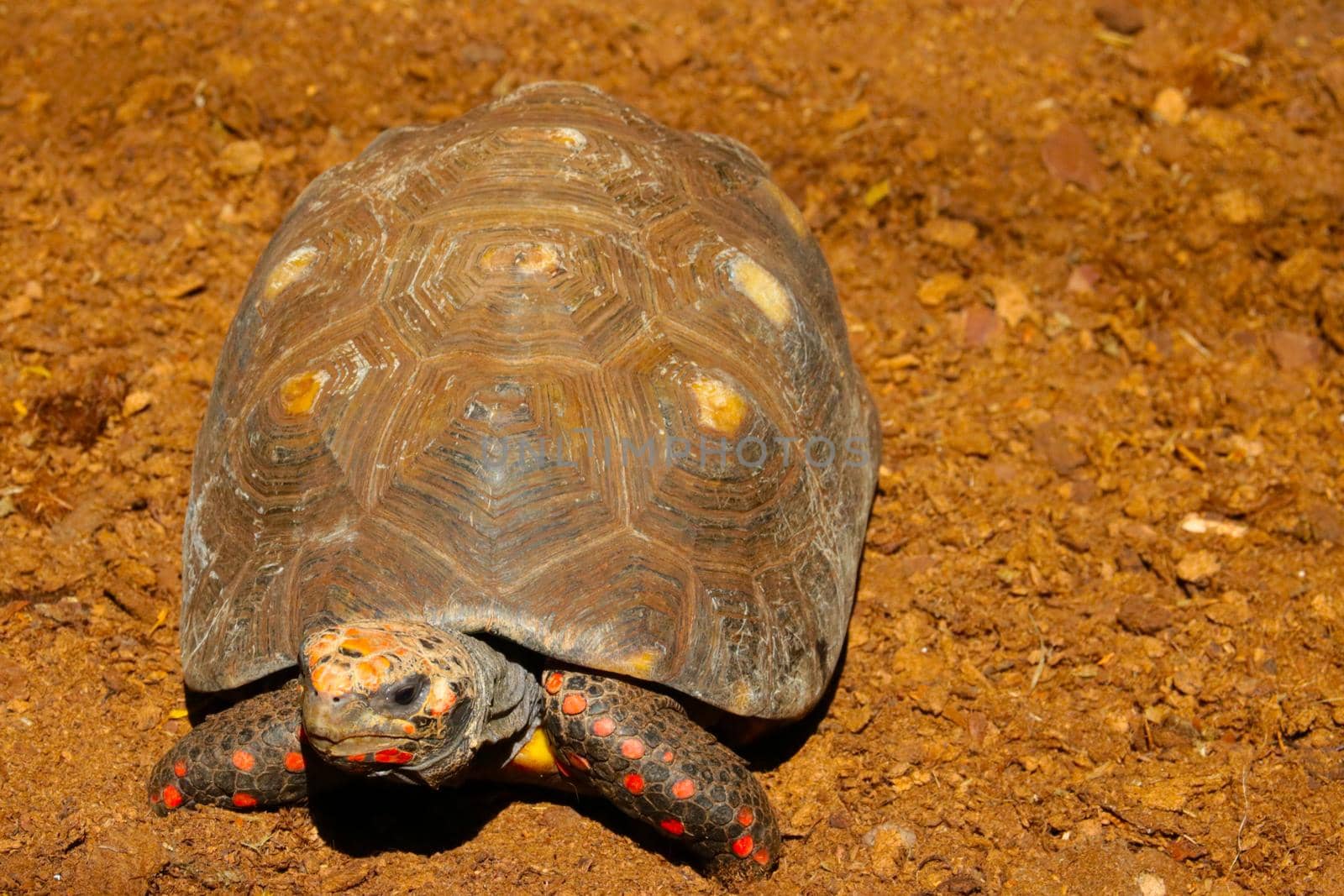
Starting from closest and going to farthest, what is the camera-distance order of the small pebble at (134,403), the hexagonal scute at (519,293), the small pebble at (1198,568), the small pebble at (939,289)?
the hexagonal scute at (519,293), the small pebble at (1198,568), the small pebble at (134,403), the small pebble at (939,289)

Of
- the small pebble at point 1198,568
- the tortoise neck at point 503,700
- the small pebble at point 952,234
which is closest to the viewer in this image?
the tortoise neck at point 503,700

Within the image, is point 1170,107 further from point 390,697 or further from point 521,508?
point 390,697

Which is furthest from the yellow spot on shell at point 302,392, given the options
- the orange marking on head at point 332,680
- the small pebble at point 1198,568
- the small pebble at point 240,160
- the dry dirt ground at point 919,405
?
the small pebble at point 1198,568

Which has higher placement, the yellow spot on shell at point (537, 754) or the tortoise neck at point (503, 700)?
the tortoise neck at point (503, 700)

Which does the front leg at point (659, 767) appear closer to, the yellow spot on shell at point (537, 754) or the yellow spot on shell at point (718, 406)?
the yellow spot on shell at point (537, 754)

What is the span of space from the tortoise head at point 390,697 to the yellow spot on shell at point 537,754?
1.06 ft

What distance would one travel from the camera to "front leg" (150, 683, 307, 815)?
10.4ft

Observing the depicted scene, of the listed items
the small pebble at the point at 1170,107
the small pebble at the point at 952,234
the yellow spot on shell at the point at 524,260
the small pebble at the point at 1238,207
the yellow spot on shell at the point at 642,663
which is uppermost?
the yellow spot on shell at the point at 524,260

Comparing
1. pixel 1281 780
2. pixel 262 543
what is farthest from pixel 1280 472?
pixel 262 543

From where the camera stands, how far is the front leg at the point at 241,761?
3.17 meters

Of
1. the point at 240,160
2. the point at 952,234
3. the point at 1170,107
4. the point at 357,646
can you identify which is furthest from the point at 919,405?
the point at 240,160

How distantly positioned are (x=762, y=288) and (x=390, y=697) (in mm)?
1608

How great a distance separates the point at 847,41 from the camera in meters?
5.67

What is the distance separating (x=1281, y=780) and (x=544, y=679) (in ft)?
6.69
